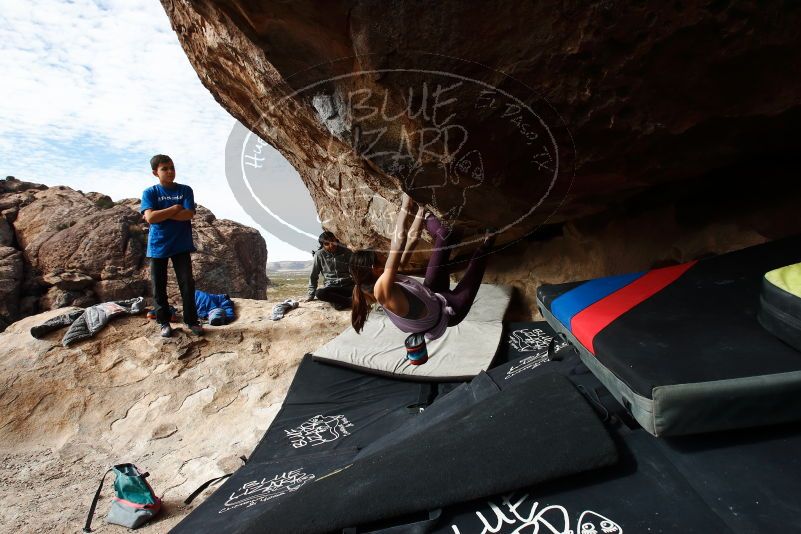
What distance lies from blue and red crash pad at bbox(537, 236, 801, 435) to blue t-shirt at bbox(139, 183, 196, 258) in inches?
118

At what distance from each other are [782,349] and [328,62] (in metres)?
1.69

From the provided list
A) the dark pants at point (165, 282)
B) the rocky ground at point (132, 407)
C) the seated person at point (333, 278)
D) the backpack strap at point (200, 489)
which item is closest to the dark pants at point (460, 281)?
the backpack strap at point (200, 489)

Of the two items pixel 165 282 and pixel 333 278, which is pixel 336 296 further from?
pixel 165 282

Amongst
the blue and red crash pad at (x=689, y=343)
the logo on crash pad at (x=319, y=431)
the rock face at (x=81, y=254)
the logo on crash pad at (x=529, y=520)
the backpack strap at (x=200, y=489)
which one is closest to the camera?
the logo on crash pad at (x=529, y=520)

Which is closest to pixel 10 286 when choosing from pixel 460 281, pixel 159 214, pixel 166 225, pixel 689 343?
pixel 166 225

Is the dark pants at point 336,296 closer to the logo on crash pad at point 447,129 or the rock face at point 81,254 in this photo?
the logo on crash pad at point 447,129

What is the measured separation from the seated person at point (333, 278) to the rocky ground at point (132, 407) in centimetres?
45

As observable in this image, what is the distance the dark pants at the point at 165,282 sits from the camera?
12.3 feet

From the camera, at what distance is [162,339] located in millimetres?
4129

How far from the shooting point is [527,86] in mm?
1465

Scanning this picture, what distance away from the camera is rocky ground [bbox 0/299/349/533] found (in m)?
2.78

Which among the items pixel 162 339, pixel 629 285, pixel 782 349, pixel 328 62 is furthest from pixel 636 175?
pixel 162 339

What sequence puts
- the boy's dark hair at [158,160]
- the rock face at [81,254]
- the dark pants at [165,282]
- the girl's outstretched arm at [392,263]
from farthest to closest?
1. the rock face at [81,254]
2. the dark pants at [165,282]
3. the boy's dark hair at [158,160]
4. the girl's outstretched arm at [392,263]

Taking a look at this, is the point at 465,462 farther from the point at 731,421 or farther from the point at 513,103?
the point at 513,103
